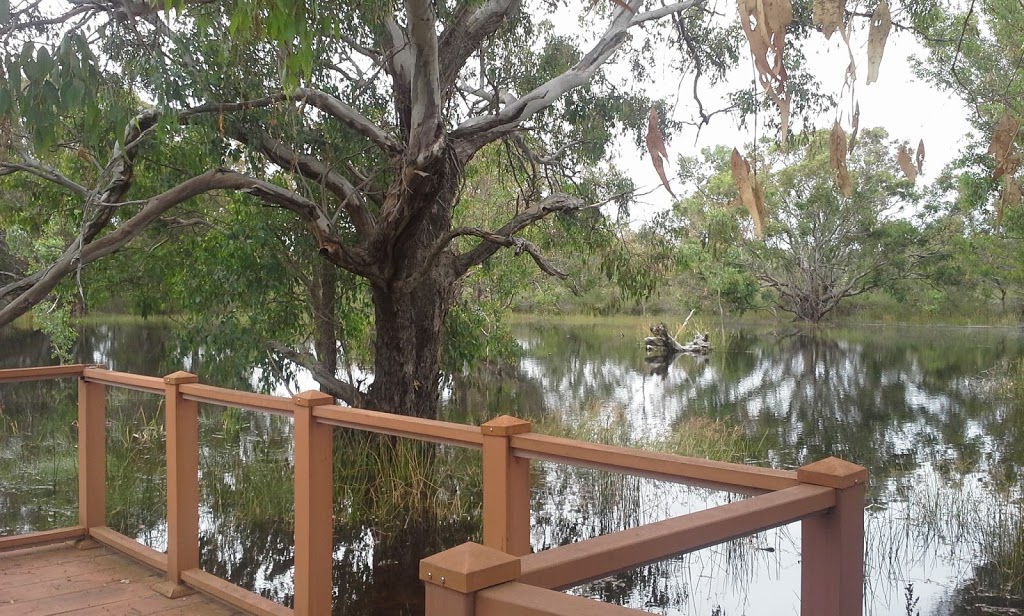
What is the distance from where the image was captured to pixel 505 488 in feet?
8.50

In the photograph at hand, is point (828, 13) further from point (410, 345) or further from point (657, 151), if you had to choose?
point (410, 345)

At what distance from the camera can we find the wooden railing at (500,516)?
44.5 inches

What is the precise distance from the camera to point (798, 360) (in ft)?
81.1

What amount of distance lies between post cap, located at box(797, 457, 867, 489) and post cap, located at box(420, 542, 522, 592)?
0.81 metres

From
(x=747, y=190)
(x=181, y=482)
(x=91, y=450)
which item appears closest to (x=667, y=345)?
(x=91, y=450)

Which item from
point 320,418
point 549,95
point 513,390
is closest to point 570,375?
point 513,390

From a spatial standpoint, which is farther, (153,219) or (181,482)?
(153,219)

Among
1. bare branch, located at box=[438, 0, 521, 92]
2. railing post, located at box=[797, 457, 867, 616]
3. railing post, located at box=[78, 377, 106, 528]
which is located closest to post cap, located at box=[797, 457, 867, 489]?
railing post, located at box=[797, 457, 867, 616]

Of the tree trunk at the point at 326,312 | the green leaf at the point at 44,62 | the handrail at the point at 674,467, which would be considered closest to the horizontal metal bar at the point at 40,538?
the green leaf at the point at 44,62

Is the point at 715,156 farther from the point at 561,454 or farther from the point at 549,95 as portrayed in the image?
the point at 561,454

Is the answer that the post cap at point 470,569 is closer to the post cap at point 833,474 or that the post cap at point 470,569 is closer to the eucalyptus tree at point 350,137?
the post cap at point 833,474

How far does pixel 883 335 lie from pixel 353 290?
30.2m

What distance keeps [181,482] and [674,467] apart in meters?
2.62

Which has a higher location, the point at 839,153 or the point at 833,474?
the point at 839,153
